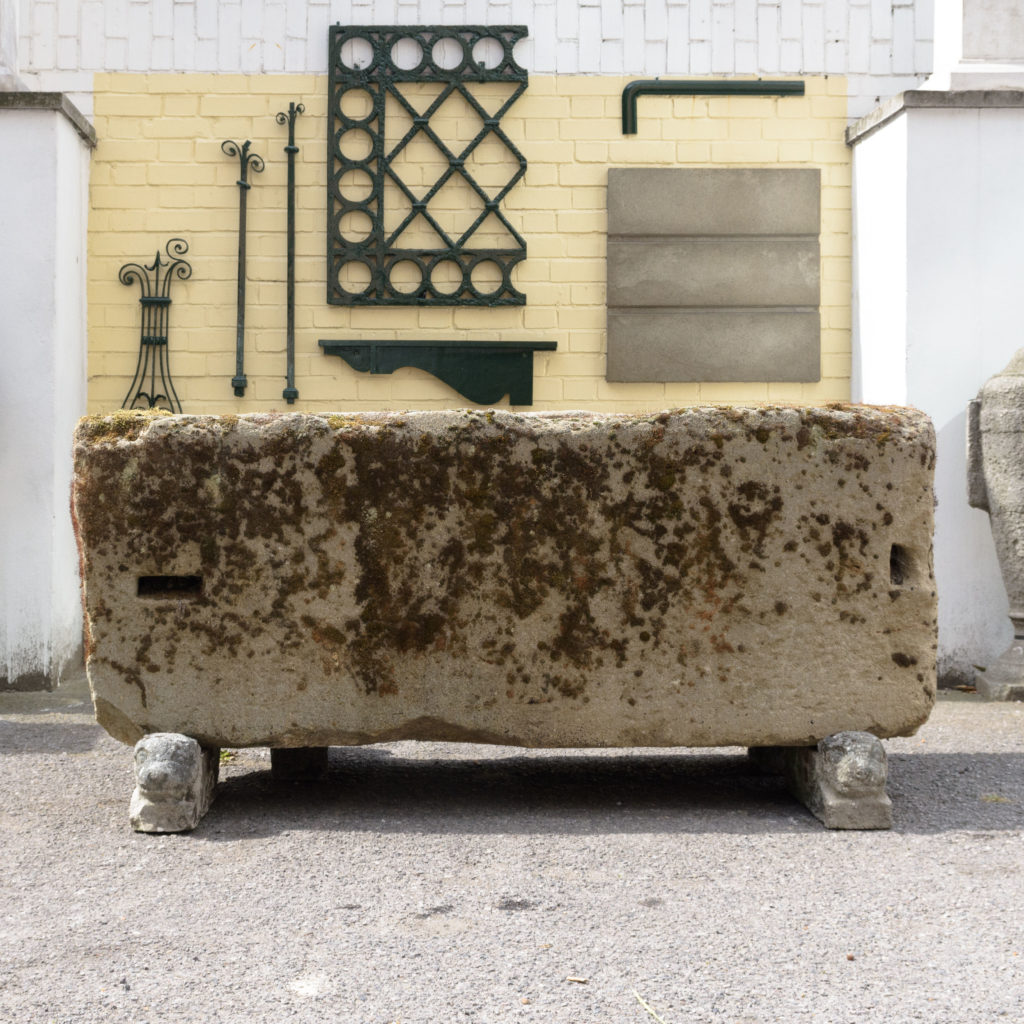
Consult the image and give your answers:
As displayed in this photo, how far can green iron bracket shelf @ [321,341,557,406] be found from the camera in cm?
591

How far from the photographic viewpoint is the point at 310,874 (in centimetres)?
277

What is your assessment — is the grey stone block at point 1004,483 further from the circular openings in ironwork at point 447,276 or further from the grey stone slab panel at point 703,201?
the circular openings in ironwork at point 447,276

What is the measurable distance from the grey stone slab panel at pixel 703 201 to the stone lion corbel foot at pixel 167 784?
143 inches

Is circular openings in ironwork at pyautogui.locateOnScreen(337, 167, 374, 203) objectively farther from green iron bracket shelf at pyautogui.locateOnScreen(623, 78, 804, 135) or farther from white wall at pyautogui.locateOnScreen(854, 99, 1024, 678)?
white wall at pyautogui.locateOnScreen(854, 99, 1024, 678)

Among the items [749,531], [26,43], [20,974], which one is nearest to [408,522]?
[749,531]

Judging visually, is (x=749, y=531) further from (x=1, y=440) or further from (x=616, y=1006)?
(x=1, y=440)

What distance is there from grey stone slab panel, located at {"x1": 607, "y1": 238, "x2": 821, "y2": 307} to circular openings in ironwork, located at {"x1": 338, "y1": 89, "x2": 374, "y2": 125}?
4.25ft

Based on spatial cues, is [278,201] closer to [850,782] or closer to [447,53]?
[447,53]

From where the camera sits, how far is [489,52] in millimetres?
5930

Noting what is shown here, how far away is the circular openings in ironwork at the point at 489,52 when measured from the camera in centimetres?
592

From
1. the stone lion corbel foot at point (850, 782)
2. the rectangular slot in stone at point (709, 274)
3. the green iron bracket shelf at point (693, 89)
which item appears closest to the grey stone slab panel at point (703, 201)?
the rectangular slot in stone at point (709, 274)

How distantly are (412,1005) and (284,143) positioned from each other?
473 centimetres

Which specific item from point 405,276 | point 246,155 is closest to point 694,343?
point 405,276

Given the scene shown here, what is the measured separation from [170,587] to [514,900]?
4.11ft
